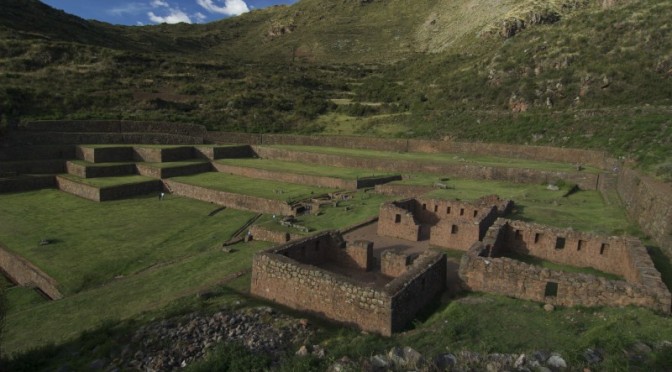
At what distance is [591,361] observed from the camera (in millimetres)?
5906

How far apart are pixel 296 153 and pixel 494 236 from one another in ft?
77.4

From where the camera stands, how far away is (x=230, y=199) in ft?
80.6

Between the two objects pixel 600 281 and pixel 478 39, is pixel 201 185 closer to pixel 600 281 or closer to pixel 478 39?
pixel 600 281

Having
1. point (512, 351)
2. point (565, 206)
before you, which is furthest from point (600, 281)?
point (565, 206)

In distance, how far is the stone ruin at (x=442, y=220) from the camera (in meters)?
14.4

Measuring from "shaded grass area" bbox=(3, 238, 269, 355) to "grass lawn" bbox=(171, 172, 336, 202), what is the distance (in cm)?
882

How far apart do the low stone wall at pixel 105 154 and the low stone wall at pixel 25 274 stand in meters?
14.5

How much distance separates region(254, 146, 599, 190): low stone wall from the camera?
2403 cm

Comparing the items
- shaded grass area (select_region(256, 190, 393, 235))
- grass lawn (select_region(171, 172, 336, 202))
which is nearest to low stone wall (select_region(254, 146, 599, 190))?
grass lawn (select_region(171, 172, 336, 202))

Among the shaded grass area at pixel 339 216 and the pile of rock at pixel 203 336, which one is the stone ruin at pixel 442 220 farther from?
the pile of rock at pixel 203 336

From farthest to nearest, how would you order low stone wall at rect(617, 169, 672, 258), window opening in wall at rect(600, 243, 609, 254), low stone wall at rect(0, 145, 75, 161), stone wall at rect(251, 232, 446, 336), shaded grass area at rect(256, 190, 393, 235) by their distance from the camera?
1. low stone wall at rect(0, 145, 75, 161)
2. shaded grass area at rect(256, 190, 393, 235)
3. low stone wall at rect(617, 169, 672, 258)
4. window opening in wall at rect(600, 243, 609, 254)
5. stone wall at rect(251, 232, 446, 336)

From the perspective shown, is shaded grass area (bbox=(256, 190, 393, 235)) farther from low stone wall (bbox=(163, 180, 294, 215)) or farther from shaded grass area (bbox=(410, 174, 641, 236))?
shaded grass area (bbox=(410, 174, 641, 236))

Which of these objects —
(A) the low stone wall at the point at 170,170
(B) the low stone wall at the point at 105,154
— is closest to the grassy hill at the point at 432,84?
(B) the low stone wall at the point at 105,154

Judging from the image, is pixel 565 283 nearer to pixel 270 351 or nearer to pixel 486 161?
pixel 270 351
